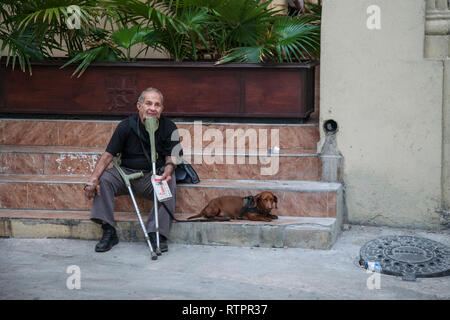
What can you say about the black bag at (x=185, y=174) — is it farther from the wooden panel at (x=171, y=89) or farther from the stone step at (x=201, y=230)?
the wooden panel at (x=171, y=89)

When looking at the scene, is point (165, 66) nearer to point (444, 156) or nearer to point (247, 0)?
point (247, 0)

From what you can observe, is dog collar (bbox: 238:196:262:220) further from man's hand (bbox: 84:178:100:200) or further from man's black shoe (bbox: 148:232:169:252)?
man's hand (bbox: 84:178:100:200)

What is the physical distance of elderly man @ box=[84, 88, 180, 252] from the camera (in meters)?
6.10

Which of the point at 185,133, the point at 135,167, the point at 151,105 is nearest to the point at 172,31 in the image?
the point at 185,133

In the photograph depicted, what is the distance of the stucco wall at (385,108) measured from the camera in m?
6.64

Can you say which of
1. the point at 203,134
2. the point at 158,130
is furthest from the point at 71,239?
the point at 203,134

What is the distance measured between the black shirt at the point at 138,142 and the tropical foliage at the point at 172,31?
4.45 ft

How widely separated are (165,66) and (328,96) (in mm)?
1861

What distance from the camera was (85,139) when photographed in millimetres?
7551

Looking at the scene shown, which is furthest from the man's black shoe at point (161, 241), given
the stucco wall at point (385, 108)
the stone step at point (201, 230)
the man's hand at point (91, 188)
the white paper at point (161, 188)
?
the stucco wall at point (385, 108)

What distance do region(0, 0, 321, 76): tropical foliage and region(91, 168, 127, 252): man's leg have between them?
1.88 m
